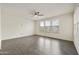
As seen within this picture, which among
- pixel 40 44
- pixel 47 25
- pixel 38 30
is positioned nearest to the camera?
pixel 47 25

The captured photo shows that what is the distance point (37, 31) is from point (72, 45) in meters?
0.80

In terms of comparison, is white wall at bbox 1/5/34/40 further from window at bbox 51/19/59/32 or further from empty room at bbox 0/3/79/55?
window at bbox 51/19/59/32

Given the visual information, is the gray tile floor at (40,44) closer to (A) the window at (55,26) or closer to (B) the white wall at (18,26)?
(B) the white wall at (18,26)

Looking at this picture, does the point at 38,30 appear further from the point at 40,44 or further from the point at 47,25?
the point at 40,44

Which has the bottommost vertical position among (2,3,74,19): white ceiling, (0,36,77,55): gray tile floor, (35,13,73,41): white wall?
(0,36,77,55): gray tile floor

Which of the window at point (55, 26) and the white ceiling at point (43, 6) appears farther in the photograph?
the window at point (55, 26)

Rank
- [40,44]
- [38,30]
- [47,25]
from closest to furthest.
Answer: [47,25], [38,30], [40,44]

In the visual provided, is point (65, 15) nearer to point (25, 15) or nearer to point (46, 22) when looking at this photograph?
point (46, 22)

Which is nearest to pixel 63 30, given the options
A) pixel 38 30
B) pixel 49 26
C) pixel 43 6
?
pixel 49 26

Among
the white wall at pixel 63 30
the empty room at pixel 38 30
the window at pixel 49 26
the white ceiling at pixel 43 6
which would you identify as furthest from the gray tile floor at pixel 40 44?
the white ceiling at pixel 43 6

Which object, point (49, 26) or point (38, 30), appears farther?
point (38, 30)

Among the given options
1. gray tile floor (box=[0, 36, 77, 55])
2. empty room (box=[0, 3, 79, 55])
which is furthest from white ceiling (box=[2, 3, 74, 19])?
gray tile floor (box=[0, 36, 77, 55])

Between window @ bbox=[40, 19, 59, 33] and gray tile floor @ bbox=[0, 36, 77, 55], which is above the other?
window @ bbox=[40, 19, 59, 33]

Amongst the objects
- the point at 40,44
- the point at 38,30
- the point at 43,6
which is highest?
the point at 43,6
